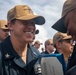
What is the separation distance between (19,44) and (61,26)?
0.82 metres

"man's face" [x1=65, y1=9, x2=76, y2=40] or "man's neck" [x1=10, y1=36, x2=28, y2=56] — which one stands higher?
"man's face" [x1=65, y1=9, x2=76, y2=40]

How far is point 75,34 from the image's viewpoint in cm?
231

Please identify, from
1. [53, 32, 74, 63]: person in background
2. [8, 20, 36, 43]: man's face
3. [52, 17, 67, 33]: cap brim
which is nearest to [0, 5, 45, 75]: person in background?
[8, 20, 36, 43]: man's face

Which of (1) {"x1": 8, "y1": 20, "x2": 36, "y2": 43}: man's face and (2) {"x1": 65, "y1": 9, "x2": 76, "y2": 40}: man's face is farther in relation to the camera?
(1) {"x1": 8, "y1": 20, "x2": 36, "y2": 43}: man's face

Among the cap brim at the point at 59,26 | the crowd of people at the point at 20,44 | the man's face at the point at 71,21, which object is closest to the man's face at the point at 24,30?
the crowd of people at the point at 20,44

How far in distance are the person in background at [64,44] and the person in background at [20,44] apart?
3.74ft

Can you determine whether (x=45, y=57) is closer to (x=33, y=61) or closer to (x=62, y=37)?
(x=33, y=61)

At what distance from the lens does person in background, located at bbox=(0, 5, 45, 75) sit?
312cm

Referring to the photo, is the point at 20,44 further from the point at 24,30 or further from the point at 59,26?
the point at 59,26

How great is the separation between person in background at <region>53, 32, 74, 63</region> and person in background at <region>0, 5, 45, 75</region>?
1141mm

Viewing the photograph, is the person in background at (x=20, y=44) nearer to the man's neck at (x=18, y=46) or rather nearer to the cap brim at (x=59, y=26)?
the man's neck at (x=18, y=46)

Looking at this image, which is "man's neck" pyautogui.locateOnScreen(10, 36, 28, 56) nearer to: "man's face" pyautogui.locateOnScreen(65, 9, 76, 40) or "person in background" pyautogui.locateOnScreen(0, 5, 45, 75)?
"person in background" pyautogui.locateOnScreen(0, 5, 45, 75)

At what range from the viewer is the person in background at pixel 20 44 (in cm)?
312

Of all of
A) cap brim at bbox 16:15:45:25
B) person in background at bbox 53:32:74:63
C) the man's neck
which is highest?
cap brim at bbox 16:15:45:25
